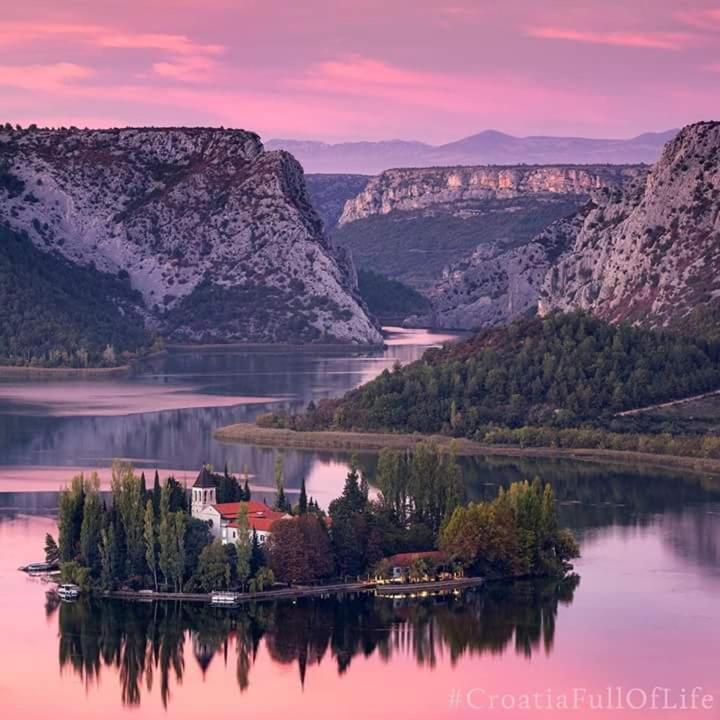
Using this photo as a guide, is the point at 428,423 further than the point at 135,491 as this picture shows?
Yes

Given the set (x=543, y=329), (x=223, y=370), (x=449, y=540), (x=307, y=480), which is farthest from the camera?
(x=223, y=370)

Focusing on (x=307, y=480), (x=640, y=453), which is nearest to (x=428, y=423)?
(x=640, y=453)

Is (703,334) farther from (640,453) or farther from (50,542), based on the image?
(50,542)

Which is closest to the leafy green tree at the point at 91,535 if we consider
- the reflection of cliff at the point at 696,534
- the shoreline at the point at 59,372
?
the reflection of cliff at the point at 696,534

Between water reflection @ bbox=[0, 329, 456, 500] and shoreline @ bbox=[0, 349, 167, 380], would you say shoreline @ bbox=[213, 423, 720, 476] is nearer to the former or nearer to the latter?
water reflection @ bbox=[0, 329, 456, 500]

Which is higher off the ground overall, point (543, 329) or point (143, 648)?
point (543, 329)

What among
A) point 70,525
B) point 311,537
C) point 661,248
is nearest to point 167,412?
point 661,248

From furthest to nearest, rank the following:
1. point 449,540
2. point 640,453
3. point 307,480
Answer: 1. point 640,453
2. point 307,480
3. point 449,540

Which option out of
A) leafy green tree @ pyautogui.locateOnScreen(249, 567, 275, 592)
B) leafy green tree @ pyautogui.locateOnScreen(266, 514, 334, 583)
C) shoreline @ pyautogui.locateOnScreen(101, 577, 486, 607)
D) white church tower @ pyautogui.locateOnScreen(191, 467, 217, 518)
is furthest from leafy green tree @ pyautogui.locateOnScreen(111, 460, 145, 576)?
leafy green tree @ pyautogui.locateOnScreen(266, 514, 334, 583)
